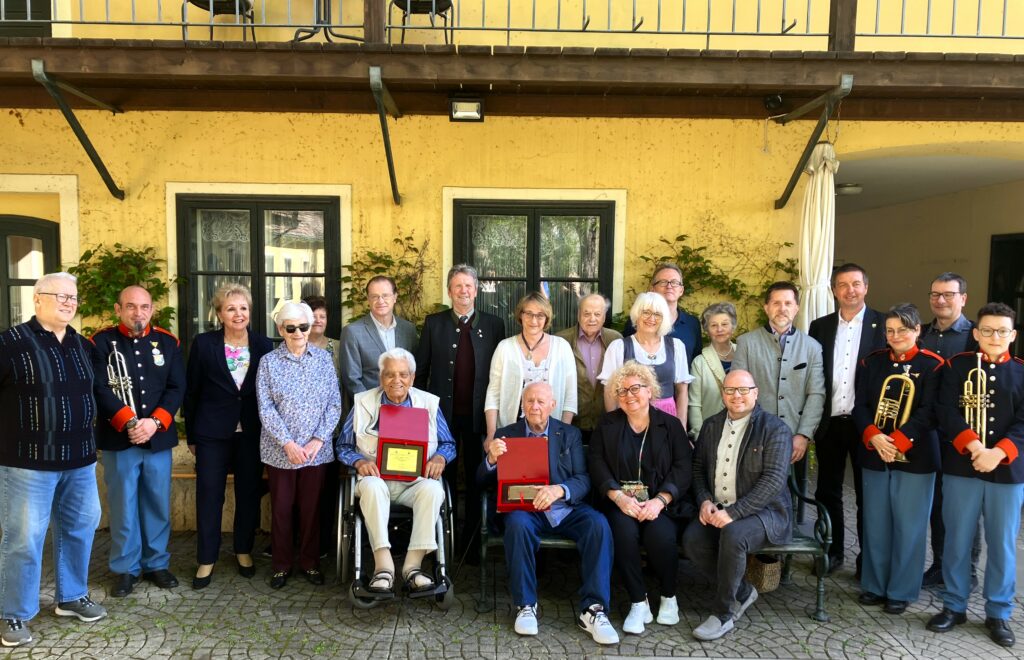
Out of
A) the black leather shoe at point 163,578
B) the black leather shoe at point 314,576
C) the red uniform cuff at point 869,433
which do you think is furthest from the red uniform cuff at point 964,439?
the black leather shoe at point 163,578

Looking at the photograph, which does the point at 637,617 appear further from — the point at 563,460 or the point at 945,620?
the point at 945,620

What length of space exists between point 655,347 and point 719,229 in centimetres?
190

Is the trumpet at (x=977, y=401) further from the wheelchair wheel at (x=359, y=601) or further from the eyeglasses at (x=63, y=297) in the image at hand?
the eyeglasses at (x=63, y=297)

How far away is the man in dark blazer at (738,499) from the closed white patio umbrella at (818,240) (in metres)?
1.64

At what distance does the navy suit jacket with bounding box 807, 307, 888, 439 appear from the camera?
14.1 ft

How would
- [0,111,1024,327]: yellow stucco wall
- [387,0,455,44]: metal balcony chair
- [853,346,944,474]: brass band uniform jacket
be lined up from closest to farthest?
[853,346,944,474]: brass band uniform jacket → [387,0,455,44]: metal balcony chair → [0,111,1024,327]: yellow stucco wall

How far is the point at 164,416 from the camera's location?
4.00m

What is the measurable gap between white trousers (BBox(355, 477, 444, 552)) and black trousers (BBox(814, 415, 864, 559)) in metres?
2.37

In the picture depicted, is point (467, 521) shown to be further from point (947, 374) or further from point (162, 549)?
point (947, 374)

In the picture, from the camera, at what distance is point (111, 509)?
4.02m

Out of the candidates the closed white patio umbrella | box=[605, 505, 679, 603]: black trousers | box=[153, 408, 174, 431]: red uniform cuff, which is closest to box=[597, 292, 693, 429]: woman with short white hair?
box=[605, 505, 679, 603]: black trousers

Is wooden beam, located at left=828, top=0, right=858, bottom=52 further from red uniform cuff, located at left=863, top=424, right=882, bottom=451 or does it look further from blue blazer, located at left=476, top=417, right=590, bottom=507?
blue blazer, located at left=476, top=417, right=590, bottom=507

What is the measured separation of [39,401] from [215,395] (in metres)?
0.89

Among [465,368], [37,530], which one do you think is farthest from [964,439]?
[37,530]
